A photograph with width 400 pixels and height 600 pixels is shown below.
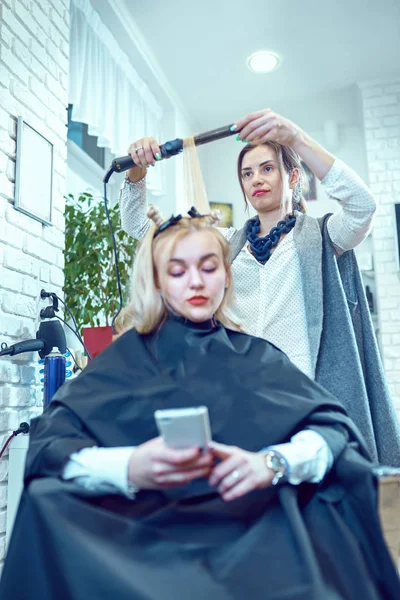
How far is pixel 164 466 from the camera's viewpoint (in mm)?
830

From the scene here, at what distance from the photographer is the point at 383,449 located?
145cm

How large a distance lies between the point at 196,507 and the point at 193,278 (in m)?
0.43

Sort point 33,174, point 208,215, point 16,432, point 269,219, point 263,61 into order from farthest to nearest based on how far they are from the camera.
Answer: point 263,61 < point 33,174 < point 16,432 < point 269,219 < point 208,215

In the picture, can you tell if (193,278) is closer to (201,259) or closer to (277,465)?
(201,259)

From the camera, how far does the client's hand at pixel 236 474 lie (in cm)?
84

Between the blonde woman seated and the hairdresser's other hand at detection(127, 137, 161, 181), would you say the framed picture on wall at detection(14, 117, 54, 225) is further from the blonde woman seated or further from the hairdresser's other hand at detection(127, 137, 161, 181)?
the blonde woman seated

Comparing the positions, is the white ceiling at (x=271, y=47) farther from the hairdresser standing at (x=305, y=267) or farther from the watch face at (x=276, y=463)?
the watch face at (x=276, y=463)

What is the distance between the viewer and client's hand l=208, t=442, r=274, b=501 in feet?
2.75

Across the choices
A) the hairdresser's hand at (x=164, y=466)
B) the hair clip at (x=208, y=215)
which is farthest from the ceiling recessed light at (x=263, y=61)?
the hairdresser's hand at (x=164, y=466)

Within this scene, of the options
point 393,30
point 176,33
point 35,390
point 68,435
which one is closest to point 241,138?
point 68,435

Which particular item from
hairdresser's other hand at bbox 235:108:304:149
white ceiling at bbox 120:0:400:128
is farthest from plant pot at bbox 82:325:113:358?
white ceiling at bbox 120:0:400:128

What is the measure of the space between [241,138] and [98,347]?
1211mm

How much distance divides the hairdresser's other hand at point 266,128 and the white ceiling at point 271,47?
1.96 m

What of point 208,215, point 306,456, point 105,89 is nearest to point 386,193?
point 105,89
